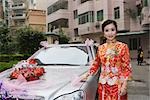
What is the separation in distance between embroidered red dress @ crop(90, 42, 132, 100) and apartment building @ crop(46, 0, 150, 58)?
22.5 m

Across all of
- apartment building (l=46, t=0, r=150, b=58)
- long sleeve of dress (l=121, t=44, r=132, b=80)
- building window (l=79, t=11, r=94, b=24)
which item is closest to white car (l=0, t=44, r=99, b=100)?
long sleeve of dress (l=121, t=44, r=132, b=80)

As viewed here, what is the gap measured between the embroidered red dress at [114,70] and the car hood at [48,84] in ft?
1.54

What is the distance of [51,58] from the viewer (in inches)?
251

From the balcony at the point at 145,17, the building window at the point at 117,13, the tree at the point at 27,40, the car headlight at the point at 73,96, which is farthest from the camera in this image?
the building window at the point at 117,13

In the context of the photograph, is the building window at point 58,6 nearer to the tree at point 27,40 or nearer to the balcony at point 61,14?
the balcony at point 61,14

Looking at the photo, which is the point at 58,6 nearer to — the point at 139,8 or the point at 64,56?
the point at 139,8

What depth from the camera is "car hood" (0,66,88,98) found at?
4441mm

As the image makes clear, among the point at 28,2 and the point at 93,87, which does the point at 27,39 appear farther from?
the point at 28,2

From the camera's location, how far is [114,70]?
13.7 feet

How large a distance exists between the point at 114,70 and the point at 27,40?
68.3 ft

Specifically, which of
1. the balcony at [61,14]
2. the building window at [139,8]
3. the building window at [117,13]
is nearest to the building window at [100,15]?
the building window at [117,13]

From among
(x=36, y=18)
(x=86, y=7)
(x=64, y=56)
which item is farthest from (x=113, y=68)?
(x=36, y=18)

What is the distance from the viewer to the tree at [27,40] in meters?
24.4

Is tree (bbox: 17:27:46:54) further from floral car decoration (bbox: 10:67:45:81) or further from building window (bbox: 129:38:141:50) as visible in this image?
floral car decoration (bbox: 10:67:45:81)
